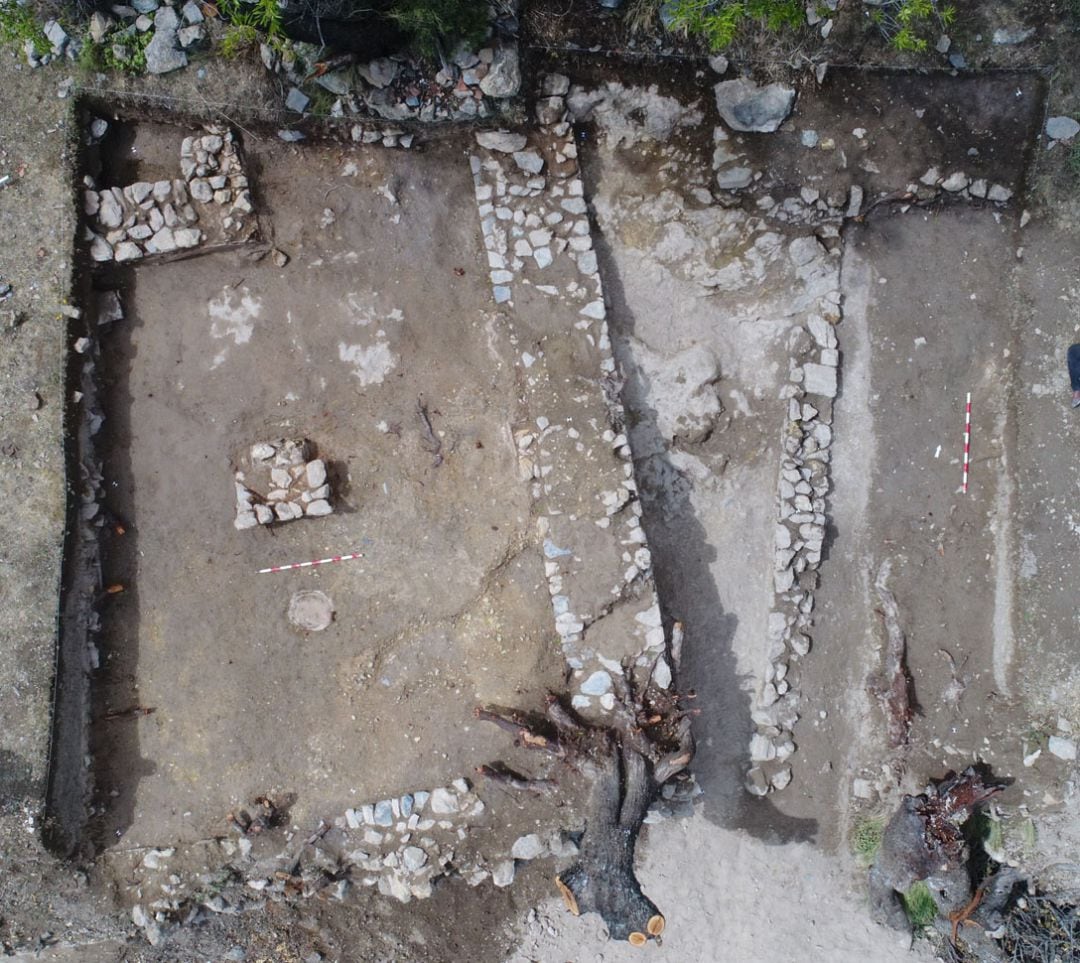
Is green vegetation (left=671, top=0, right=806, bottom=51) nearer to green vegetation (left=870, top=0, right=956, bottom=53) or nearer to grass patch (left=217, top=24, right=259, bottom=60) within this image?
green vegetation (left=870, top=0, right=956, bottom=53)

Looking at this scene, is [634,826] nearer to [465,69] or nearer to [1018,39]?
[465,69]

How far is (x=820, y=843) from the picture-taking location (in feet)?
20.4

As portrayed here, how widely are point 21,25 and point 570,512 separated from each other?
4922mm

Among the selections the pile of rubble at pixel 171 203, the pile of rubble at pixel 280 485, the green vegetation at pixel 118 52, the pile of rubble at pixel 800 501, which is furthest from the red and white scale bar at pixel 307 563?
the green vegetation at pixel 118 52

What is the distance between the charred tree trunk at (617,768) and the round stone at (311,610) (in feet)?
5.36

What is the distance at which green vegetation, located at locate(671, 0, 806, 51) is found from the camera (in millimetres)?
5098

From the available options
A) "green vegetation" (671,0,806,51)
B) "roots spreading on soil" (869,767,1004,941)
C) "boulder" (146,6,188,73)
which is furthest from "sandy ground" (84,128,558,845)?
"roots spreading on soil" (869,767,1004,941)

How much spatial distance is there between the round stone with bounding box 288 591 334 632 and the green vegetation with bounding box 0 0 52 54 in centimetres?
413

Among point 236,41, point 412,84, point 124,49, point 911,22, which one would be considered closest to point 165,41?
point 124,49

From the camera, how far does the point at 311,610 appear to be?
5.96 m

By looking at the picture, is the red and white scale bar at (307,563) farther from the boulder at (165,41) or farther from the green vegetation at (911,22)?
the green vegetation at (911,22)

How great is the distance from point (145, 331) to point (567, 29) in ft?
12.3

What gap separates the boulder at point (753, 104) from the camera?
5523 mm

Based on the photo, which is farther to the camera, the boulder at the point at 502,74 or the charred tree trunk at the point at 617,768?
the charred tree trunk at the point at 617,768
